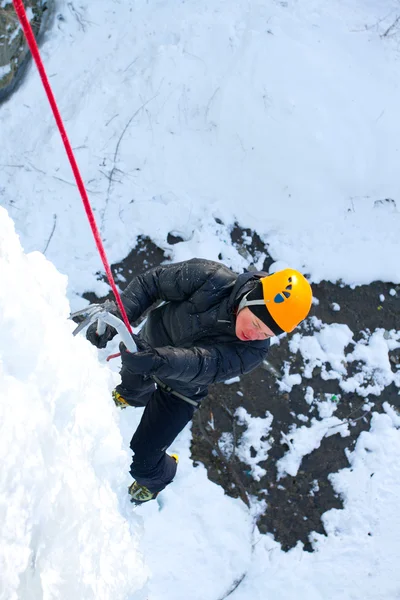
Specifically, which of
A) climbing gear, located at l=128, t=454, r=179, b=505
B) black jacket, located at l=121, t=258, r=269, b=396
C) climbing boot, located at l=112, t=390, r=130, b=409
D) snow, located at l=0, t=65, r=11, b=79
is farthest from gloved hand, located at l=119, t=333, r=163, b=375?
snow, located at l=0, t=65, r=11, b=79

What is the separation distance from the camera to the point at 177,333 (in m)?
3.23

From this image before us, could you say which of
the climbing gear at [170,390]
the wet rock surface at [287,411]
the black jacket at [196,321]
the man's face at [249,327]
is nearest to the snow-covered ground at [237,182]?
the wet rock surface at [287,411]

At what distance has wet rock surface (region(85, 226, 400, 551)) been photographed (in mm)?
4812

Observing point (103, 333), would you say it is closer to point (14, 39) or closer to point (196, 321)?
point (196, 321)

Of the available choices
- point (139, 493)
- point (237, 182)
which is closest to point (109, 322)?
point (139, 493)

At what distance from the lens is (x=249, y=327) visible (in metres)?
2.90

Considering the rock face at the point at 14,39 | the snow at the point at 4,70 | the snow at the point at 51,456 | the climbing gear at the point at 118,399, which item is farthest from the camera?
the snow at the point at 4,70

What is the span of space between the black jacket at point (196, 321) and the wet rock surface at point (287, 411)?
1647 millimetres

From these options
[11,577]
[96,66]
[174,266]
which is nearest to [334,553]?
[174,266]

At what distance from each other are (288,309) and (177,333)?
0.79m

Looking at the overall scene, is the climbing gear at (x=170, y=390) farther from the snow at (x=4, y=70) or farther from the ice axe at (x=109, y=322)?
the snow at (x=4, y=70)

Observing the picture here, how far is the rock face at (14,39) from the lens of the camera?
5238 mm

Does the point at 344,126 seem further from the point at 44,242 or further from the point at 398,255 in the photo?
the point at 44,242

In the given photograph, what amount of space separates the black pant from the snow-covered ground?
0.58 ft
